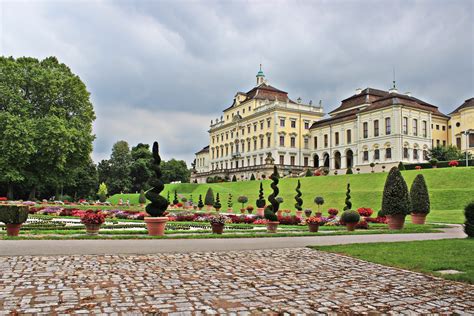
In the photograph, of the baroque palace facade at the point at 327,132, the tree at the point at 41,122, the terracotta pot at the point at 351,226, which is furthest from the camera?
the baroque palace facade at the point at 327,132

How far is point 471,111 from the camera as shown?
53688 millimetres

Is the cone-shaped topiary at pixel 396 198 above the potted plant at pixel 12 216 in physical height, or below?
above

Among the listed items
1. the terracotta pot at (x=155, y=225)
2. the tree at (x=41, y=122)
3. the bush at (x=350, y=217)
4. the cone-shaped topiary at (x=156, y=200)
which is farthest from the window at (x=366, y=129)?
the terracotta pot at (x=155, y=225)

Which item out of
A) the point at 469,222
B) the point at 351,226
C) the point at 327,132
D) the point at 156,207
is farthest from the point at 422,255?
the point at 327,132

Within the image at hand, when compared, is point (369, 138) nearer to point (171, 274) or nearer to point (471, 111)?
point (471, 111)

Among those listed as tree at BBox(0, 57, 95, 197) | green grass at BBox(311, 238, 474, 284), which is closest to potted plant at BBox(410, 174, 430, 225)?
green grass at BBox(311, 238, 474, 284)

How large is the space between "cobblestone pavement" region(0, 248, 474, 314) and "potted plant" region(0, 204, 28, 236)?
434 cm

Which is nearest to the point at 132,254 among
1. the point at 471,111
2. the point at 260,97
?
the point at 471,111

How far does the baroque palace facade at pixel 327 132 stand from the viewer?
166 ft

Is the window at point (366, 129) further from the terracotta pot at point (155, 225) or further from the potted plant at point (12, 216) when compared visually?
the potted plant at point (12, 216)

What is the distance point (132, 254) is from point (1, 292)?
353 cm

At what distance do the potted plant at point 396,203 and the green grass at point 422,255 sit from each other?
504 cm

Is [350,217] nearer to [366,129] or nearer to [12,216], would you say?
[12,216]

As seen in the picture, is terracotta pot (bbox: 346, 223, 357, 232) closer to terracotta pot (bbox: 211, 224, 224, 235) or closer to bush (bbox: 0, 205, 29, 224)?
terracotta pot (bbox: 211, 224, 224, 235)
